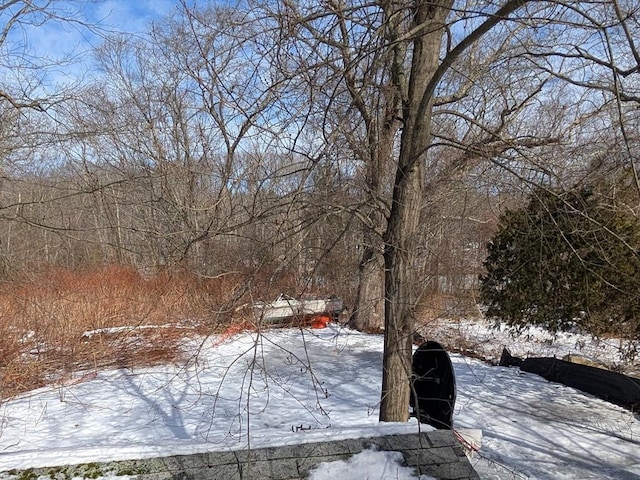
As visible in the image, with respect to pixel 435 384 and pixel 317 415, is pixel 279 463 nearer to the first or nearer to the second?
pixel 435 384

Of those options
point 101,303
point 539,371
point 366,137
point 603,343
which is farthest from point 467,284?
point 366,137

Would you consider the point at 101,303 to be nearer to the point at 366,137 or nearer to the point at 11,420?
the point at 11,420

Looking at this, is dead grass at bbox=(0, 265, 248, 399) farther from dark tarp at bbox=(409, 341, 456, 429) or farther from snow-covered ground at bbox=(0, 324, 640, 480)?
dark tarp at bbox=(409, 341, 456, 429)

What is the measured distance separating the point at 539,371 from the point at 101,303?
8.44 metres

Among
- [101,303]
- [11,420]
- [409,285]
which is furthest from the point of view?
[101,303]

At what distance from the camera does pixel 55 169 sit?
1246 cm

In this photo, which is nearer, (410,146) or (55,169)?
(410,146)

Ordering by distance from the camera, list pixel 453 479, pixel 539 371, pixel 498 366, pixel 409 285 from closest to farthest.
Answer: pixel 453 479
pixel 409 285
pixel 539 371
pixel 498 366

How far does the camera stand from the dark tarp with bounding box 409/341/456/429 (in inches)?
138

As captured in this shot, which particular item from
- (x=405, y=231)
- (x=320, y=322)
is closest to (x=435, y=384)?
(x=405, y=231)

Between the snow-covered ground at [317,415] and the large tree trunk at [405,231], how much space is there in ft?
1.89

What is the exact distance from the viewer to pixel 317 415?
6031 mm

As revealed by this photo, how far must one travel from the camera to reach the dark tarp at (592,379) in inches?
248

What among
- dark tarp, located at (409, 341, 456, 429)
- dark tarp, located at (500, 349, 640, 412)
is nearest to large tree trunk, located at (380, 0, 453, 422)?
dark tarp, located at (409, 341, 456, 429)
